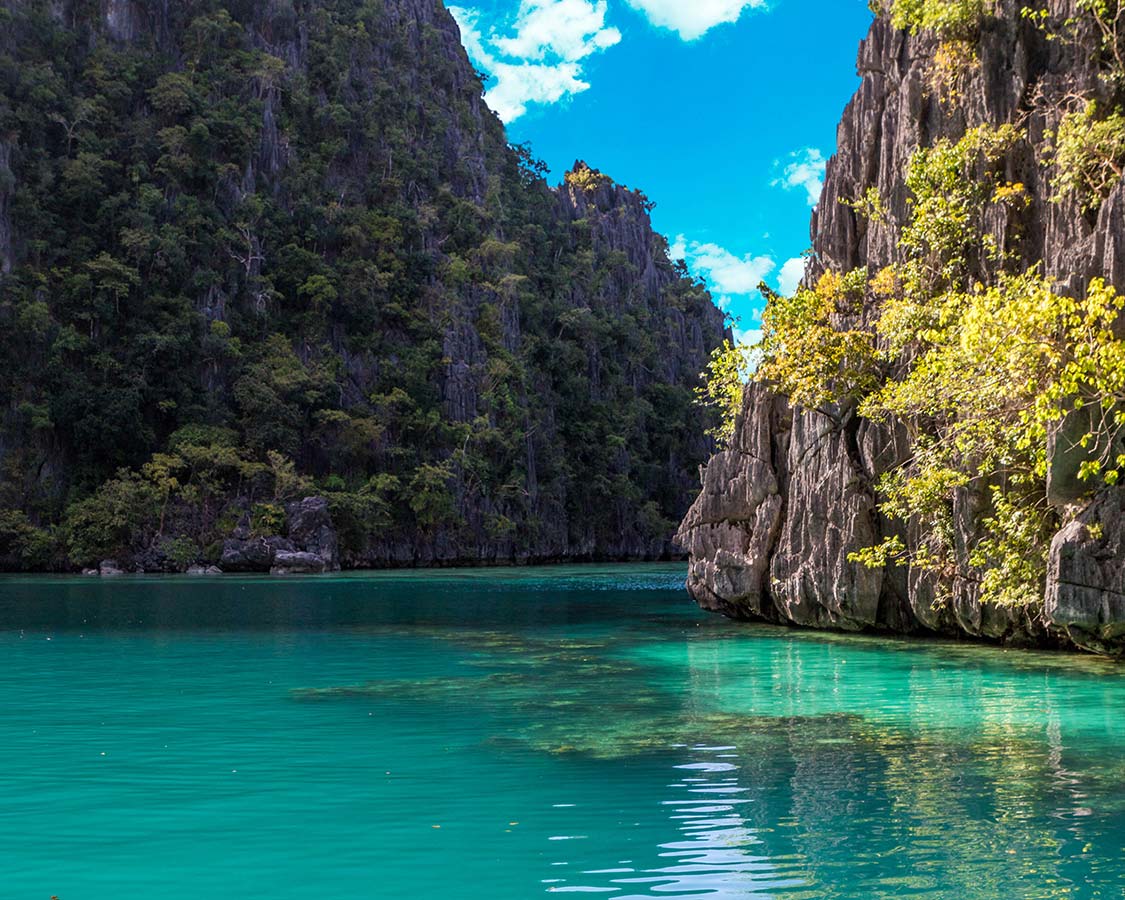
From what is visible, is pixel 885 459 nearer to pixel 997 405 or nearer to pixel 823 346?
pixel 823 346

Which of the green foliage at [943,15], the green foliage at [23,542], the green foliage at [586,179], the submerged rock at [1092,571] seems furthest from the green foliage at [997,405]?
the green foliage at [586,179]

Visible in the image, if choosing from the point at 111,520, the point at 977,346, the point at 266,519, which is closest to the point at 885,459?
the point at 977,346

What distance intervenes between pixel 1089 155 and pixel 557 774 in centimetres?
1307

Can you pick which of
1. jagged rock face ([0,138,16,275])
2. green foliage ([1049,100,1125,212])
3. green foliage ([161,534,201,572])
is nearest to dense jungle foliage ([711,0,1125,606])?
green foliage ([1049,100,1125,212])

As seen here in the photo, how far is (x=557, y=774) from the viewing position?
8.49 metres

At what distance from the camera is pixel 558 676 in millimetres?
14797

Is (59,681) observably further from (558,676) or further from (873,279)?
(873,279)

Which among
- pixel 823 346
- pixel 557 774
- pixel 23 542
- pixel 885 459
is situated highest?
pixel 823 346

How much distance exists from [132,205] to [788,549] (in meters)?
49.8

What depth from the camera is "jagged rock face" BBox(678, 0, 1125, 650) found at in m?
15.4

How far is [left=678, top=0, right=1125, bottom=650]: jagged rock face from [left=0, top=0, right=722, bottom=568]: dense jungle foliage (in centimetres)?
3584

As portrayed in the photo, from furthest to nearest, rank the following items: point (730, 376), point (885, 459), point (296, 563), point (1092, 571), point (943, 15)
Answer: point (296, 563) → point (730, 376) → point (885, 459) → point (943, 15) → point (1092, 571)

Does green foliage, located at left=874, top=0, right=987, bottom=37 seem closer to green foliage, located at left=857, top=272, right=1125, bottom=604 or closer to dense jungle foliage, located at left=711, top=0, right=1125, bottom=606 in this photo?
dense jungle foliage, located at left=711, top=0, right=1125, bottom=606

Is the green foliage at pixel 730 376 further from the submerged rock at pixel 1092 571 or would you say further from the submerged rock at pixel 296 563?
the submerged rock at pixel 296 563
